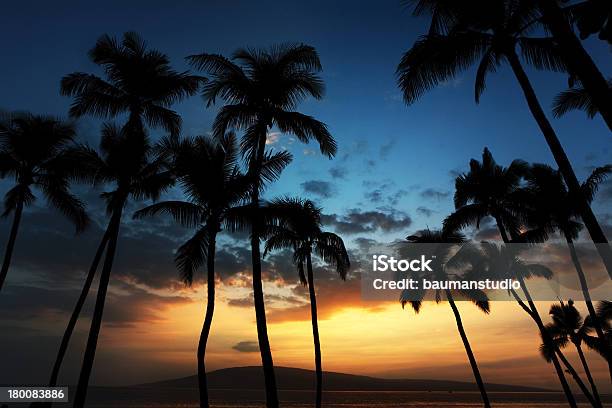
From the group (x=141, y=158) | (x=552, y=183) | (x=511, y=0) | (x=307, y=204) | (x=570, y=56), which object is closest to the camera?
(x=570, y=56)

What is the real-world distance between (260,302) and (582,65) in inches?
483

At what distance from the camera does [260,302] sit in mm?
15727

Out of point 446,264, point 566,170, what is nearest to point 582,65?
point 566,170

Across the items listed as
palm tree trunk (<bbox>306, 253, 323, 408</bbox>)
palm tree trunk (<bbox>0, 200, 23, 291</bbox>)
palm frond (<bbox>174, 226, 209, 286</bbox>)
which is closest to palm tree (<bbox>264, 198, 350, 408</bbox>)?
palm tree trunk (<bbox>306, 253, 323, 408</bbox>)

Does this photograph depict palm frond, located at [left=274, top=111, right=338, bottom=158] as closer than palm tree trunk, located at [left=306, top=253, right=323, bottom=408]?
Yes

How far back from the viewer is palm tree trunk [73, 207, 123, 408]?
15000mm

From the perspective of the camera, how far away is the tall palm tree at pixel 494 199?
25.0 metres

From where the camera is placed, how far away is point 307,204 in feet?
85.5

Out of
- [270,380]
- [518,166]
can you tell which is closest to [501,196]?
[518,166]

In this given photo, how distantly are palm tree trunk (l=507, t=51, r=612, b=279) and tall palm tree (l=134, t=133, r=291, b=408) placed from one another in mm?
8959

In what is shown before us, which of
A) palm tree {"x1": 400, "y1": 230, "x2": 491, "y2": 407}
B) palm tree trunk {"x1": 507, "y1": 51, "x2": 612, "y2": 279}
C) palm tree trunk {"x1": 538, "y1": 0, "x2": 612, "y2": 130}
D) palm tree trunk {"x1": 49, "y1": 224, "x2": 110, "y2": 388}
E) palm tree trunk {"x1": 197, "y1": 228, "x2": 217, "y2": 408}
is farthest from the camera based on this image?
palm tree {"x1": 400, "y1": 230, "x2": 491, "y2": 407}

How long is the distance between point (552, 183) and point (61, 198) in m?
27.1

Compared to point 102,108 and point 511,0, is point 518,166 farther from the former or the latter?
point 102,108

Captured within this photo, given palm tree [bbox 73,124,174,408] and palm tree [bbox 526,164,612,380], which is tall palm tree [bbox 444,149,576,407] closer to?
palm tree [bbox 526,164,612,380]
